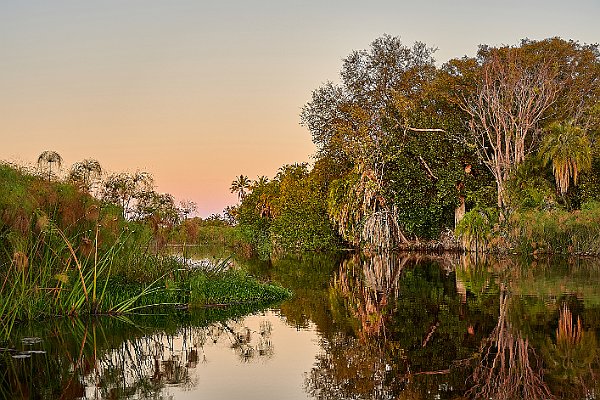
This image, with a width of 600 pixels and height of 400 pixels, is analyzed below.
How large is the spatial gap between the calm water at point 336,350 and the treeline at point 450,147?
57.4 feet

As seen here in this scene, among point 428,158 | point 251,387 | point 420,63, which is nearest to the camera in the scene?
point 251,387

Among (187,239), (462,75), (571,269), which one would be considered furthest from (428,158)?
(187,239)

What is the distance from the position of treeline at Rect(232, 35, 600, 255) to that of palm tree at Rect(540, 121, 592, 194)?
56 millimetres

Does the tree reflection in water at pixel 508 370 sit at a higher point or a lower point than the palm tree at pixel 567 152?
lower

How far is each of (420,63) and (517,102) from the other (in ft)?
26.5

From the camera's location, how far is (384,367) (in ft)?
32.8

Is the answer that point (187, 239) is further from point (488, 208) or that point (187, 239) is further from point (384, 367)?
point (488, 208)

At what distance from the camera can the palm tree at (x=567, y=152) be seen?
34.6m

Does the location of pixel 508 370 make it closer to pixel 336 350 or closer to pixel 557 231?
pixel 336 350

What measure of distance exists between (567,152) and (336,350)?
26788mm

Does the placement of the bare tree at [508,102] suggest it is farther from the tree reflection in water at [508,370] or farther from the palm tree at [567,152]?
the tree reflection in water at [508,370]

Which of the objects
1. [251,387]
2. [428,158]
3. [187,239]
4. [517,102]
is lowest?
[251,387]

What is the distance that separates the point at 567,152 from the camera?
34.7m

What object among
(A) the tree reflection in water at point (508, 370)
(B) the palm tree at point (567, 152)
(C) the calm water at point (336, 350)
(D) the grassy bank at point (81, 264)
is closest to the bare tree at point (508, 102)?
(B) the palm tree at point (567, 152)
